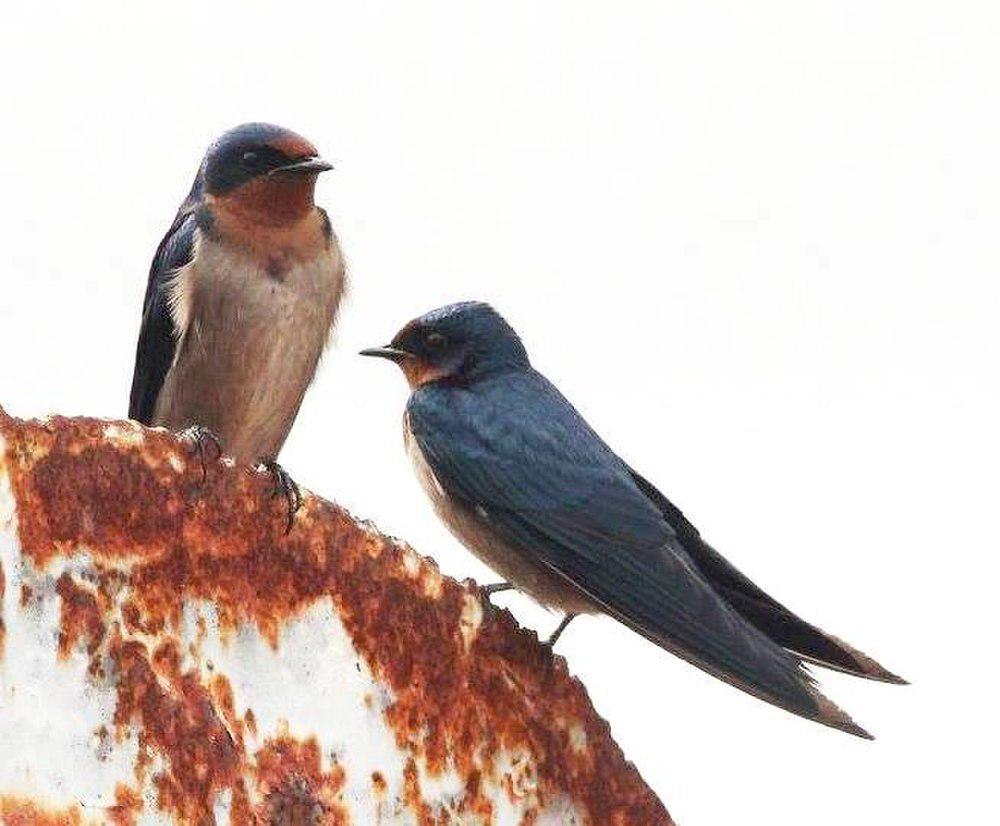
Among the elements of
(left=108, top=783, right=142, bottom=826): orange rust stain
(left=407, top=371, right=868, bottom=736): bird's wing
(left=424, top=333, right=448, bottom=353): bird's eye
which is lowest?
(left=108, top=783, right=142, bottom=826): orange rust stain

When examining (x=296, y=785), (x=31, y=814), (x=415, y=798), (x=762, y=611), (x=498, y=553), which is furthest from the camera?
(x=498, y=553)

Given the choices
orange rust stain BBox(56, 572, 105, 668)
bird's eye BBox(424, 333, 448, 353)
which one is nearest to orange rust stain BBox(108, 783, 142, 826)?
orange rust stain BBox(56, 572, 105, 668)

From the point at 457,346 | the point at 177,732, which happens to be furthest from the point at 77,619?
the point at 457,346

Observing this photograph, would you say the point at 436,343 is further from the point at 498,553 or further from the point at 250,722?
the point at 250,722

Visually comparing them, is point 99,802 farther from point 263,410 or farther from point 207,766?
point 263,410

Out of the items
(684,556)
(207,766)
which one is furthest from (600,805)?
(684,556)

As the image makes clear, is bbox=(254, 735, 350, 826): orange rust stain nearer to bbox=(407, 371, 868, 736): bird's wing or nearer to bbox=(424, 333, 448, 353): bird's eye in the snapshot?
bbox=(407, 371, 868, 736): bird's wing

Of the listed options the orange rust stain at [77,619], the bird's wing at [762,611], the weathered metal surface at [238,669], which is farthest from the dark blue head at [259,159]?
the orange rust stain at [77,619]
